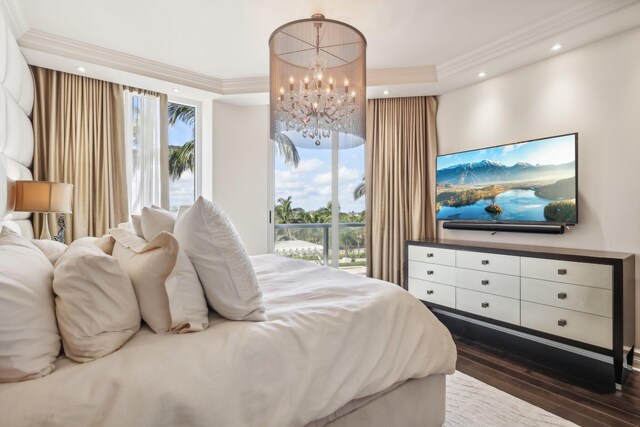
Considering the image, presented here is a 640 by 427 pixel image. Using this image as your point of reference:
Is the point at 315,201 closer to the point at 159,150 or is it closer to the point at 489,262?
the point at 159,150

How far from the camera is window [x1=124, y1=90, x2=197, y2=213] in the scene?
3.62 meters

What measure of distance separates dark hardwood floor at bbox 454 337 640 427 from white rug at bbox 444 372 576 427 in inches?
3.4

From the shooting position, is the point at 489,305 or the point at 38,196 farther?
the point at 489,305

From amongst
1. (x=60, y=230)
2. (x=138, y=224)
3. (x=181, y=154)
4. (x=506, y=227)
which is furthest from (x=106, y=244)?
(x=506, y=227)

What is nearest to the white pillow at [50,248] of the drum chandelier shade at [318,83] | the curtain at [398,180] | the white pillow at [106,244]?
the white pillow at [106,244]

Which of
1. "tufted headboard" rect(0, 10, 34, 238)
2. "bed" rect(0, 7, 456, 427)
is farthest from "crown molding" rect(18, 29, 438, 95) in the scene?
"bed" rect(0, 7, 456, 427)

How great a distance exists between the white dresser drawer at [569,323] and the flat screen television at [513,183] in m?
0.80

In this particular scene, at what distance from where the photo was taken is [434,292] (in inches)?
130

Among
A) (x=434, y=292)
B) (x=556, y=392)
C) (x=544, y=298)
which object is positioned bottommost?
(x=556, y=392)

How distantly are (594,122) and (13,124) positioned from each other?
4476 mm

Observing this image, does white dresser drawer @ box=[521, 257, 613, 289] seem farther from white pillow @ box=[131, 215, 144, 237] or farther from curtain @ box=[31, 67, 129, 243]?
curtain @ box=[31, 67, 129, 243]

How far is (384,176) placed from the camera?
161 inches

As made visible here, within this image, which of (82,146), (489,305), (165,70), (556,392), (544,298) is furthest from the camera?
(165,70)

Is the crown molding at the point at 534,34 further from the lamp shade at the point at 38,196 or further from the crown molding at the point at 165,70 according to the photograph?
Result: the lamp shade at the point at 38,196
